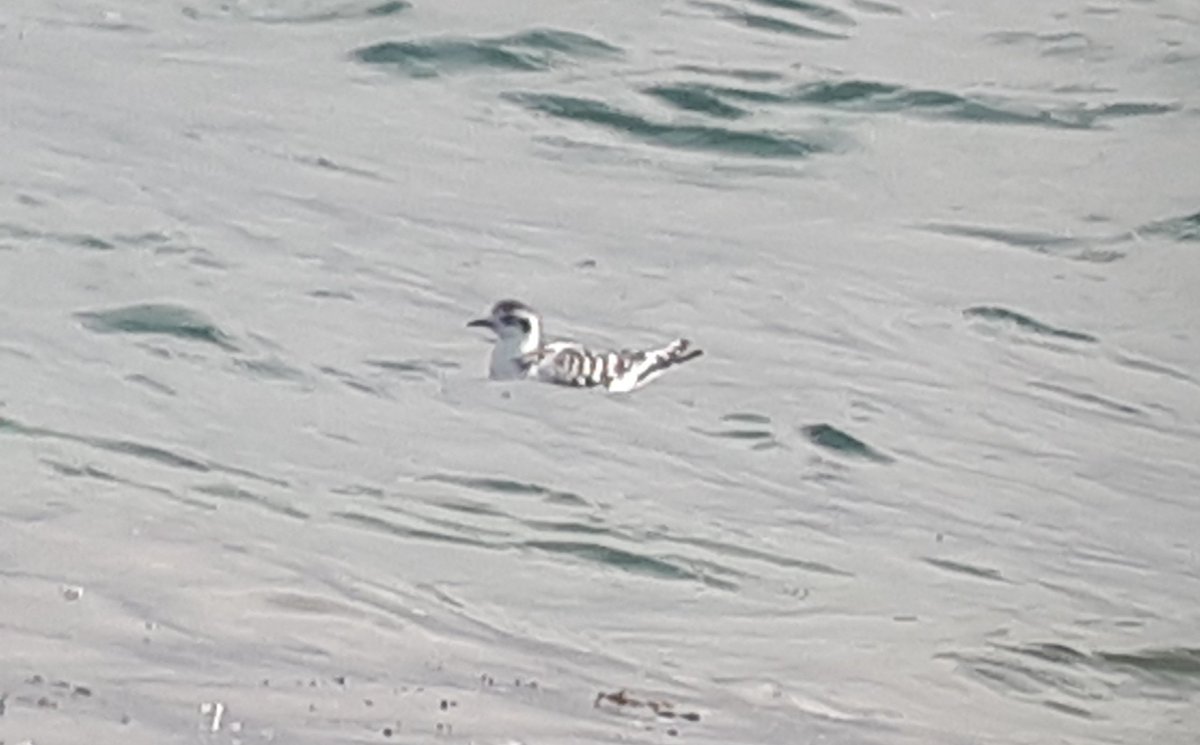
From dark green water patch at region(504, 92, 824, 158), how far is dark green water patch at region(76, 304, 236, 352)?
4.22 m

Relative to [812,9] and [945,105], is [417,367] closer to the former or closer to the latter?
[945,105]

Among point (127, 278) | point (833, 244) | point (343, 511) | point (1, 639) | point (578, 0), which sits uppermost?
point (578, 0)

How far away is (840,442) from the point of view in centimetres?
1075

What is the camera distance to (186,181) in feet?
43.3

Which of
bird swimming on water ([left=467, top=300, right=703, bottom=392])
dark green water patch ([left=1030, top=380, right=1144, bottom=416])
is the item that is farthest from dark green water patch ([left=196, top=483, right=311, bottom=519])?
dark green water patch ([left=1030, top=380, right=1144, bottom=416])

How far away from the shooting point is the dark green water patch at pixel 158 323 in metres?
10.9

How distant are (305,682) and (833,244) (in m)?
6.75

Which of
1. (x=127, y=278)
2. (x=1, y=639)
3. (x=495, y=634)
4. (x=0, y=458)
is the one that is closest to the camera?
(x=1, y=639)

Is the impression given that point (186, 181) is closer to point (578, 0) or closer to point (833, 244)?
point (833, 244)

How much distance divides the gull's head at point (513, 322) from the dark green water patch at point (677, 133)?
3276 mm

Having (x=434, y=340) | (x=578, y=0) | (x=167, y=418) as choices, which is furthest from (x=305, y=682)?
(x=578, y=0)

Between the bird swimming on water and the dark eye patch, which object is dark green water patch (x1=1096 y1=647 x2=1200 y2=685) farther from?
the dark eye patch

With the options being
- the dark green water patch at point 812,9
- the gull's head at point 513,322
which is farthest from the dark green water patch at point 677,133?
the gull's head at point 513,322

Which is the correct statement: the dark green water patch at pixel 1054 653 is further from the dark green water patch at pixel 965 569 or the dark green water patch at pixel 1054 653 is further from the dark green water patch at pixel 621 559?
the dark green water patch at pixel 621 559
